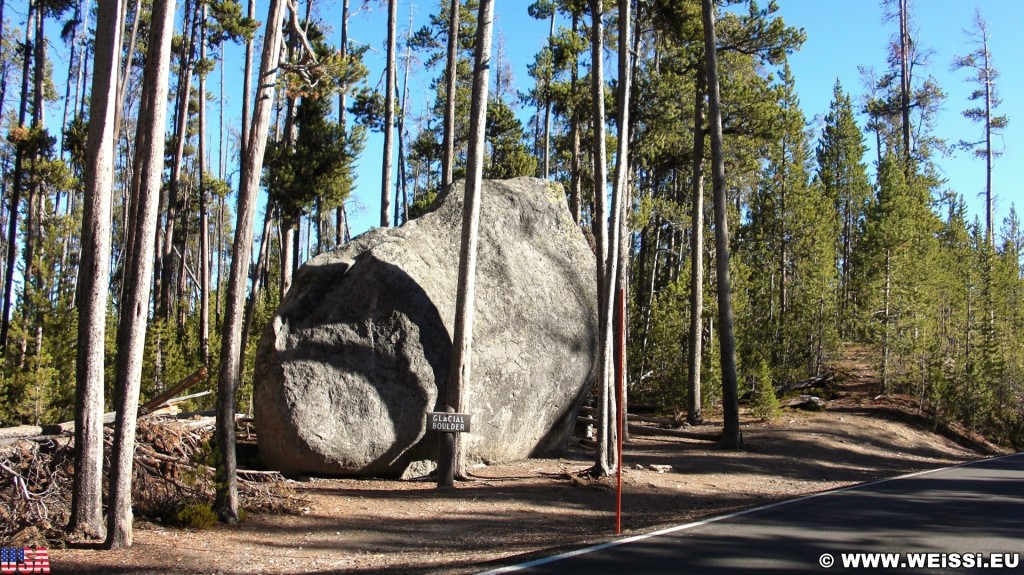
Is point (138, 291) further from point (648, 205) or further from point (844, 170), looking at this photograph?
point (844, 170)

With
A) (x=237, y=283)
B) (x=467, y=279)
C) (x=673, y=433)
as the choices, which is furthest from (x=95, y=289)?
(x=673, y=433)

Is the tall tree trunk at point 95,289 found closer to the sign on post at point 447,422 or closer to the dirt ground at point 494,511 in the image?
the dirt ground at point 494,511

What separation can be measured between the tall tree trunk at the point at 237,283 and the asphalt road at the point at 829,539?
175 inches

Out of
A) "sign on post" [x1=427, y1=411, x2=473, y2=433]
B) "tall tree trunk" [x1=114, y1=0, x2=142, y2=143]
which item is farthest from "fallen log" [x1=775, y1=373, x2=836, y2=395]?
"tall tree trunk" [x1=114, y1=0, x2=142, y2=143]

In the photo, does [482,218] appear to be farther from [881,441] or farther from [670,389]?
[881,441]

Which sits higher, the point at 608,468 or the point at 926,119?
the point at 926,119

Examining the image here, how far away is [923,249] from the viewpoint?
36250 mm

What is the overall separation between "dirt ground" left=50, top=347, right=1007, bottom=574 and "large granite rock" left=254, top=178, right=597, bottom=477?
2.62 ft

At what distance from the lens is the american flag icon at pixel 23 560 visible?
270 inches

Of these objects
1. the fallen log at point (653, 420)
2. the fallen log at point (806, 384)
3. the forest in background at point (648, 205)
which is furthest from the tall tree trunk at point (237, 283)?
the fallen log at point (806, 384)

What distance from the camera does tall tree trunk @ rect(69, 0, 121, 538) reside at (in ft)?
26.6

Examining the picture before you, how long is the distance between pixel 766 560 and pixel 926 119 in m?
43.8

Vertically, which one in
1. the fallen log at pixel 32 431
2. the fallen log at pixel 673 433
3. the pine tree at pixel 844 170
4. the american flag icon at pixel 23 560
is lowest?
the fallen log at pixel 673 433

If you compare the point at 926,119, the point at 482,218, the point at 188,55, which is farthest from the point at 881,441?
the point at 926,119
